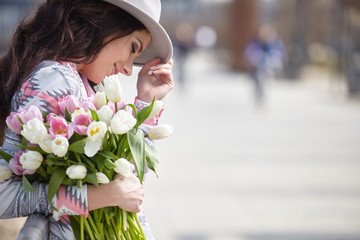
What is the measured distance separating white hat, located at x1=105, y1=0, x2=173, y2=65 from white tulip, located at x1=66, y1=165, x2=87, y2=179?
1.73ft

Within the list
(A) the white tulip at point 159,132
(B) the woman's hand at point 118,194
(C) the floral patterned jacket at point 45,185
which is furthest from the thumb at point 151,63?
(B) the woman's hand at point 118,194

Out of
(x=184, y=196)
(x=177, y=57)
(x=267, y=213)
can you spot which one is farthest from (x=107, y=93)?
(x=177, y=57)

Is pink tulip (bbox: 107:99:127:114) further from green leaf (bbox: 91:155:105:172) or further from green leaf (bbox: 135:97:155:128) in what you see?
green leaf (bbox: 91:155:105:172)

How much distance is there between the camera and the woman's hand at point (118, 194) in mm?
1782

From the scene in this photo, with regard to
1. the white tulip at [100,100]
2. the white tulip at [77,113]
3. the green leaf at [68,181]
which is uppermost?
the white tulip at [100,100]

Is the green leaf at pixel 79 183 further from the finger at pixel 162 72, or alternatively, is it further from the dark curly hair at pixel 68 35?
the finger at pixel 162 72

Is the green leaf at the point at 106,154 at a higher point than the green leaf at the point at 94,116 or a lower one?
lower

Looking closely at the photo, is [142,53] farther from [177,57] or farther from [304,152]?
[177,57]

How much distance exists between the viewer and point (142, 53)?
7.41 feet

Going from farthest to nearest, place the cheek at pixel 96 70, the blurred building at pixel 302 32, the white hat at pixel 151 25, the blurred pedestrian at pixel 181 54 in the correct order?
the blurred pedestrian at pixel 181 54 → the blurred building at pixel 302 32 → the cheek at pixel 96 70 → the white hat at pixel 151 25

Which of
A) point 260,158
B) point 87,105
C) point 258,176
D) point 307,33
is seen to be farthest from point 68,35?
point 307,33

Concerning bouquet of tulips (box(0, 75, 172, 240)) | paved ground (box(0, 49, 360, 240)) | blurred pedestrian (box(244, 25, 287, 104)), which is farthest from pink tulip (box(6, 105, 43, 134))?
blurred pedestrian (box(244, 25, 287, 104))

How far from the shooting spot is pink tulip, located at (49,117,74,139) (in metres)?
1.71

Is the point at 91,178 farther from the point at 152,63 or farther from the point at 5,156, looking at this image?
the point at 152,63
